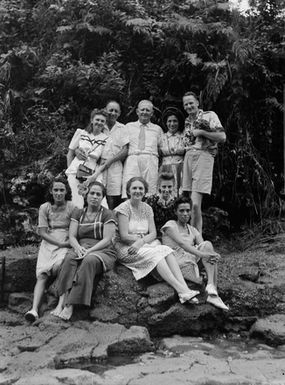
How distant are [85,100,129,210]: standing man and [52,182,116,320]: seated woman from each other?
591 mm

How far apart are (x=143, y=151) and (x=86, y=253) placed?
5.55 feet

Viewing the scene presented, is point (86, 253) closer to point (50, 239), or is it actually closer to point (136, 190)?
A: point (50, 239)

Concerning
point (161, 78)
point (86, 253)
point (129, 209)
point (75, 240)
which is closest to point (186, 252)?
point (129, 209)

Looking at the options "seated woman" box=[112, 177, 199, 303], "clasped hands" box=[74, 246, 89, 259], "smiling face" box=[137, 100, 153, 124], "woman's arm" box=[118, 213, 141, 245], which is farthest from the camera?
"smiling face" box=[137, 100, 153, 124]

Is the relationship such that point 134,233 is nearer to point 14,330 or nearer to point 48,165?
point 14,330

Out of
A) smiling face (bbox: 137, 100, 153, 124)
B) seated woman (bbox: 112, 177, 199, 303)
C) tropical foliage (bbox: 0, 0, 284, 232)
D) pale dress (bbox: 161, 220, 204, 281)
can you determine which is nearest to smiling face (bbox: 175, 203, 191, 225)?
pale dress (bbox: 161, 220, 204, 281)

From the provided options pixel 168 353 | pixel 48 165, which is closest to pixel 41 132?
pixel 48 165

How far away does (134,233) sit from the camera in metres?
5.46

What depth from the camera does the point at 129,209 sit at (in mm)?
5480

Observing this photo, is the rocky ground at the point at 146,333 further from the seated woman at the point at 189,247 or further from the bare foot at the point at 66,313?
the seated woman at the point at 189,247

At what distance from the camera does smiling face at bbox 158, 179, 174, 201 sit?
6027 mm

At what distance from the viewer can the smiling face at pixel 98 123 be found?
5.89m

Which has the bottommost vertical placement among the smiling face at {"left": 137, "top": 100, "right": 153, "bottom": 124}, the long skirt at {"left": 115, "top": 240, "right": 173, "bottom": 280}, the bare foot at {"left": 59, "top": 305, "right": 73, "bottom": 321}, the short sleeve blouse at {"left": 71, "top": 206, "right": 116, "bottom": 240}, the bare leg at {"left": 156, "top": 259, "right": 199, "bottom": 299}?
the bare foot at {"left": 59, "top": 305, "right": 73, "bottom": 321}

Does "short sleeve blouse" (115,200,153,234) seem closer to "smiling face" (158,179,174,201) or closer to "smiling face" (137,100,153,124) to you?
"smiling face" (158,179,174,201)
